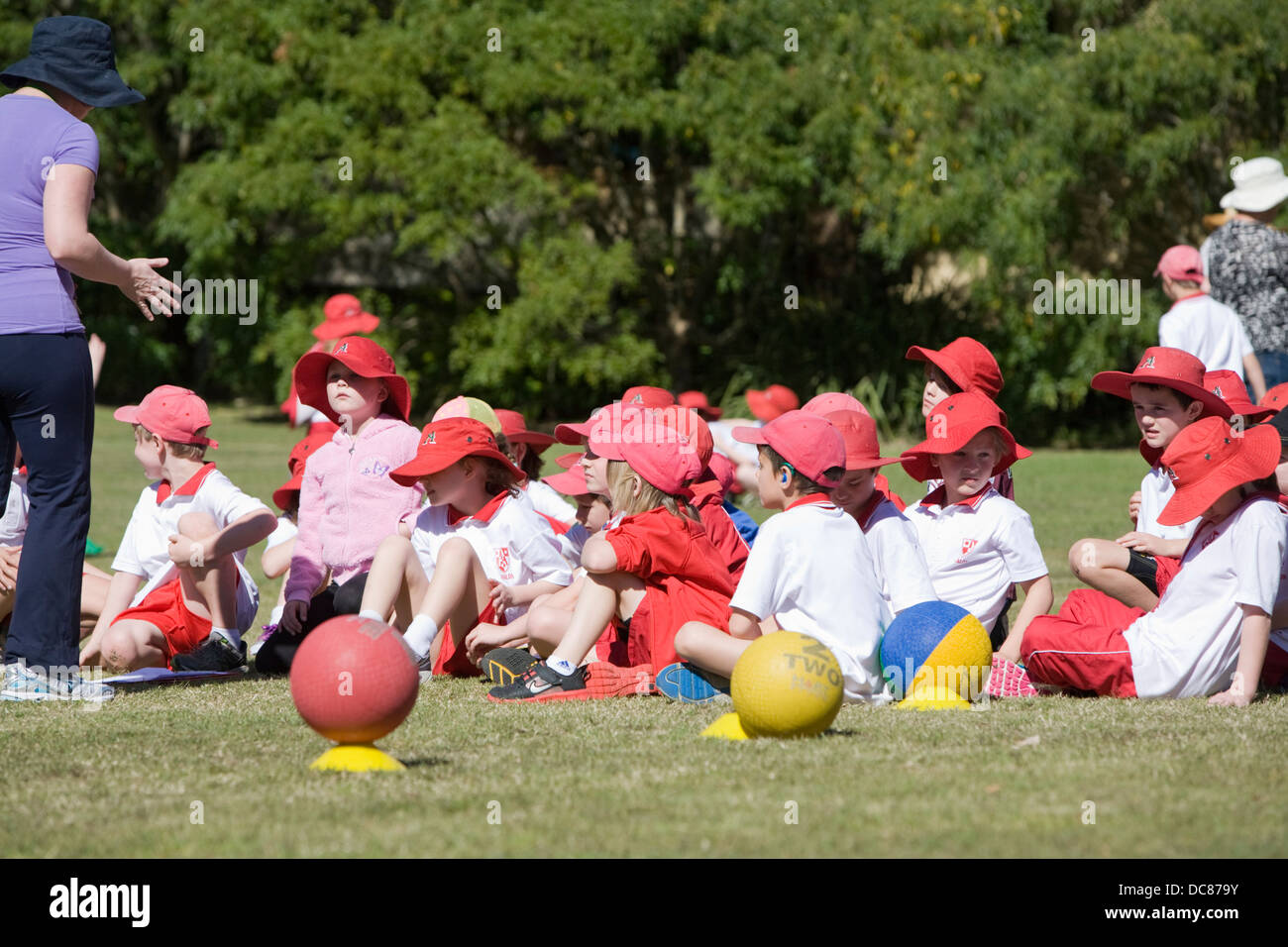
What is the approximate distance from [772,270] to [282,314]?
1001 centimetres

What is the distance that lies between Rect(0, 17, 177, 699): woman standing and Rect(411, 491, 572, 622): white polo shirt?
1.69 meters

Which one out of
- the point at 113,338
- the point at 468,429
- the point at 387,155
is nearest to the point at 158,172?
the point at 113,338

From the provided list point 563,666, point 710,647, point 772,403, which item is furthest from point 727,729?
point 772,403

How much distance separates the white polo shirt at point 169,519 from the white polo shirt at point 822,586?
2.67 metres

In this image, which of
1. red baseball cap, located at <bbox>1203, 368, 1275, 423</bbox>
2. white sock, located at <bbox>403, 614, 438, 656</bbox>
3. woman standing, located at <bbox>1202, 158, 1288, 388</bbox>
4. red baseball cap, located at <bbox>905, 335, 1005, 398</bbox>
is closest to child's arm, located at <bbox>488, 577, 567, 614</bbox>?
white sock, located at <bbox>403, 614, 438, 656</bbox>

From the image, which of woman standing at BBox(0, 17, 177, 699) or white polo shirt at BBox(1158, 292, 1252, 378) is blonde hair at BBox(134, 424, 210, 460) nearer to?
woman standing at BBox(0, 17, 177, 699)

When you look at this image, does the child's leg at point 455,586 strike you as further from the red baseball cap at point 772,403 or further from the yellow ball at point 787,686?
the red baseball cap at point 772,403

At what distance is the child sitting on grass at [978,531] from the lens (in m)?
7.00

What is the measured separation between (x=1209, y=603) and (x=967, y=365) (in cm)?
220

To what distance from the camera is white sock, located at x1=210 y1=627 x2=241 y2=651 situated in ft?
24.5

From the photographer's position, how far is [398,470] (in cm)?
725

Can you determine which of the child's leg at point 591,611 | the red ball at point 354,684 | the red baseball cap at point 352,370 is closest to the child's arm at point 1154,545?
the child's leg at point 591,611

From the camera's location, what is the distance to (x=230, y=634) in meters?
7.54

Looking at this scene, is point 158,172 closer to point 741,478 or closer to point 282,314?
point 282,314
